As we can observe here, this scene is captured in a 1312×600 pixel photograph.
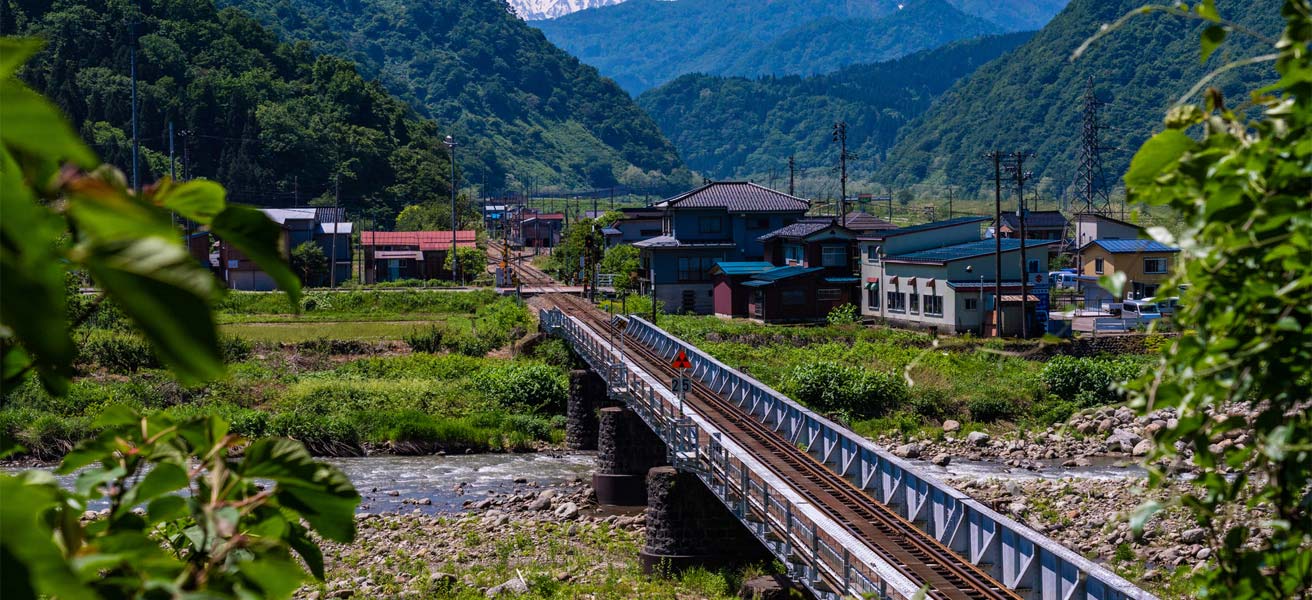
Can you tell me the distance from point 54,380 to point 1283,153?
6.95 feet

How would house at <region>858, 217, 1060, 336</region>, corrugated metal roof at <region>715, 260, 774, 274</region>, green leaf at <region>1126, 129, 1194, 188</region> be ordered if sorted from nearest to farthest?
green leaf at <region>1126, 129, 1194, 188</region>
house at <region>858, 217, 1060, 336</region>
corrugated metal roof at <region>715, 260, 774, 274</region>

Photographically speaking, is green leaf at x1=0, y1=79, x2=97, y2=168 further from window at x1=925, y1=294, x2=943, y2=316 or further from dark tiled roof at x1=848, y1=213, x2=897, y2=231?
dark tiled roof at x1=848, y1=213, x2=897, y2=231

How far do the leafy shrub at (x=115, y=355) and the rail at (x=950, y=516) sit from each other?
2109cm

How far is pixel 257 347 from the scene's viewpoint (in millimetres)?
40438

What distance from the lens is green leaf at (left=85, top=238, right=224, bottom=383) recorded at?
130 cm

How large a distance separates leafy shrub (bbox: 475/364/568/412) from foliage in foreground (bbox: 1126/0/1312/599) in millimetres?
31218

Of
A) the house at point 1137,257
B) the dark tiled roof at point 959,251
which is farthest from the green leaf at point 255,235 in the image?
the house at point 1137,257

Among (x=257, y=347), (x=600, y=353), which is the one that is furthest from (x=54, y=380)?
(x=257, y=347)

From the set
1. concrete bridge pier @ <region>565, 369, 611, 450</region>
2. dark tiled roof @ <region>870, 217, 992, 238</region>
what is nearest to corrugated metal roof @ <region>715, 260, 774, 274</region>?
dark tiled roof @ <region>870, 217, 992, 238</region>

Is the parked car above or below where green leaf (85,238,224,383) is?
below

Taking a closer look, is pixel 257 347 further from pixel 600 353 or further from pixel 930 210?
pixel 930 210

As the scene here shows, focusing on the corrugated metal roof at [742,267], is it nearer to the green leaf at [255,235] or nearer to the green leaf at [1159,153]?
the green leaf at [1159,153]

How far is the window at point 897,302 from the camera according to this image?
4534 cm

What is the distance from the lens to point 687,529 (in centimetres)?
1831
